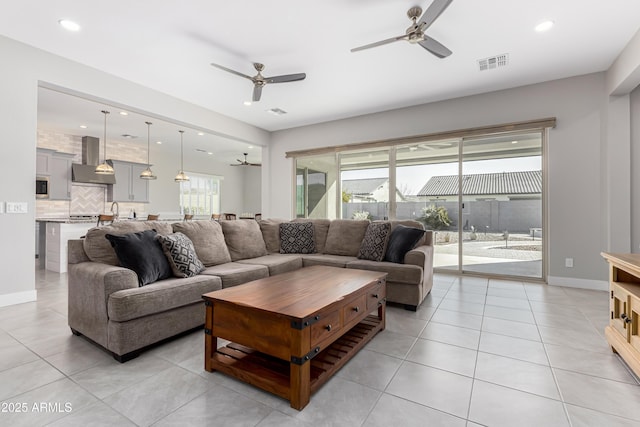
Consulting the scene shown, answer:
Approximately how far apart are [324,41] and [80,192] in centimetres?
700

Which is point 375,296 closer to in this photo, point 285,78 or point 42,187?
Answer: point 285,78

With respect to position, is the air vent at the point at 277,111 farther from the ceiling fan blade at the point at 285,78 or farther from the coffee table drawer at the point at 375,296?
the coffee table drawer at the point at 375,296

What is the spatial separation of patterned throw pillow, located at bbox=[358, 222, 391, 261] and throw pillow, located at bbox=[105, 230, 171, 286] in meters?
2.20

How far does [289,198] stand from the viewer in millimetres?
6480

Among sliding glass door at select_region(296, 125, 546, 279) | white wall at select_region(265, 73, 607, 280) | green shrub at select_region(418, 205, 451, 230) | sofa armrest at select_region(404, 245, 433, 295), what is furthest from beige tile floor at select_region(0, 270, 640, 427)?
green shrub at select_region(418, 205, 451, 230)

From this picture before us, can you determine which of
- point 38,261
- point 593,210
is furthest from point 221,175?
point 593,210

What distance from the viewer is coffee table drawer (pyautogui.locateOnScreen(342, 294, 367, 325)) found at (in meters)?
1.97

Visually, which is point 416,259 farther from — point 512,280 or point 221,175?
point 221,175

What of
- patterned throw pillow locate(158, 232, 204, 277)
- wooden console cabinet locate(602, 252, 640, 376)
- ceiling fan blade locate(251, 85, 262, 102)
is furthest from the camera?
ceiling fan blade locate(251, 85, 262, 102)

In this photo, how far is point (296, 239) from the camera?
4.21 metres

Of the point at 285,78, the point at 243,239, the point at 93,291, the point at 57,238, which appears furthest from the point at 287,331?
the point at 57,238

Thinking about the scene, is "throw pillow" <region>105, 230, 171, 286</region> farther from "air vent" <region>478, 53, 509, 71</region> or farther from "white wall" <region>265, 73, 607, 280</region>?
"white wall" <region>265, 73, 607, 280</region>

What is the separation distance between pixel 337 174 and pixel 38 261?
5.94 meters

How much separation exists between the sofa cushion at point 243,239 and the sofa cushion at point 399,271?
54.5 inches
